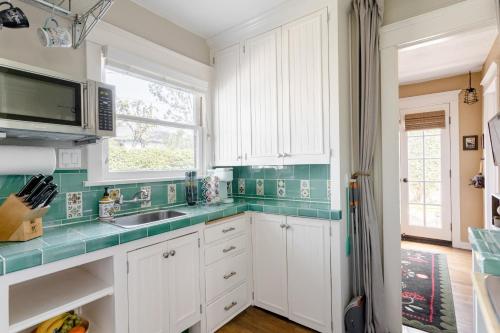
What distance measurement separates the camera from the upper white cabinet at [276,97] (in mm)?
2020

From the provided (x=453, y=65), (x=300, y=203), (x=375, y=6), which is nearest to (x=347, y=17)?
(x=375, y=6)

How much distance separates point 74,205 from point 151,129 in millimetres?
858

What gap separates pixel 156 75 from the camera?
2.22 metres

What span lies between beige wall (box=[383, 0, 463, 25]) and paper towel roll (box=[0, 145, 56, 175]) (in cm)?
260

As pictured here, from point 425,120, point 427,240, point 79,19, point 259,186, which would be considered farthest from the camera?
point 427,240

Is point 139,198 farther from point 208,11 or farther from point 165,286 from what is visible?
point 208,11

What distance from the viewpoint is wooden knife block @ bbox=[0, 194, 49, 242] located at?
127cm

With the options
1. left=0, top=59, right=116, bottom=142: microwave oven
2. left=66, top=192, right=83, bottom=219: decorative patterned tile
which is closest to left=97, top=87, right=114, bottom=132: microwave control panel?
left=0, top=59, right=116, bottom=142: microwave oven

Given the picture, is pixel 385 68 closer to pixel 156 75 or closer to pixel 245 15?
pixel 245 15

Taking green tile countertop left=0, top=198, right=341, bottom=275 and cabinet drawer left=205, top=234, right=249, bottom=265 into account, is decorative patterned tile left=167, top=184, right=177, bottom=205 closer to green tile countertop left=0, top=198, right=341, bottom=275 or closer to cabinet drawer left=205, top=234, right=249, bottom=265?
green tile countertop left=0, top=198, right=341, bottom=275

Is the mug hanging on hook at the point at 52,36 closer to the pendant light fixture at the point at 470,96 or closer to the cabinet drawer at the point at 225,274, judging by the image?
the cabinet drawer at the point at 225,274

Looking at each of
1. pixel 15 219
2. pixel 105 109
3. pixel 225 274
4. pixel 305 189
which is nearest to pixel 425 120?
pixel 305 189

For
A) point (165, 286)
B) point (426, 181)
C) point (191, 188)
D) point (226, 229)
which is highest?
point (191, 188)

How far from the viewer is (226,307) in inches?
83.2
